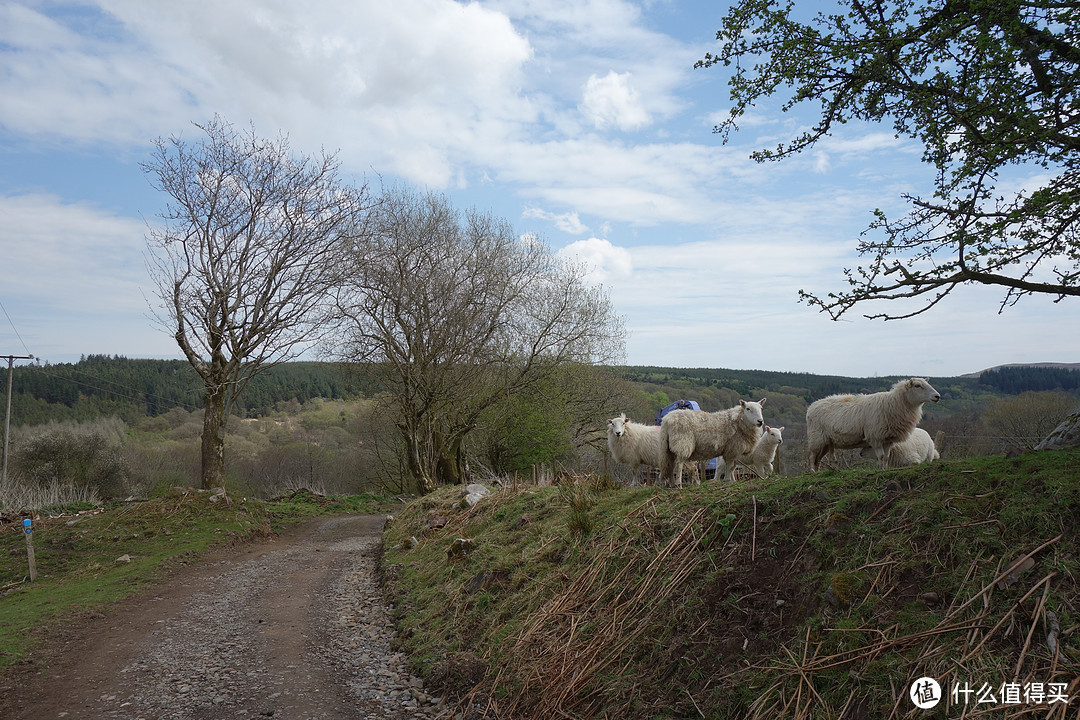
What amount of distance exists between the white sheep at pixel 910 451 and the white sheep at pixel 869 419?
0.24 m

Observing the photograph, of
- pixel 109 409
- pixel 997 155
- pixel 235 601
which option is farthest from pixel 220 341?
pixel 109 409

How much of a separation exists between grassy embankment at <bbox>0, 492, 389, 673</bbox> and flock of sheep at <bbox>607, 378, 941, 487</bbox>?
8.74m

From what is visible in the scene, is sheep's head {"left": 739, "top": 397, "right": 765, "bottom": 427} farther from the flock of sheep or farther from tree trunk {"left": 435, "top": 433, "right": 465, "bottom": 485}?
tree trunk {"left": 435, "top": 433, "right": 465, "bottom": 485}

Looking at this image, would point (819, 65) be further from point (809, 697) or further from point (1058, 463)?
point (809, 697)

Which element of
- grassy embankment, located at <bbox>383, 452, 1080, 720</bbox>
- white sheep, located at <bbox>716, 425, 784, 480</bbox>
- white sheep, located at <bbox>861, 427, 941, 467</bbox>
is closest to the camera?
grassy embankment, located at <bbox>383, 452, 1080, 720</bbox>

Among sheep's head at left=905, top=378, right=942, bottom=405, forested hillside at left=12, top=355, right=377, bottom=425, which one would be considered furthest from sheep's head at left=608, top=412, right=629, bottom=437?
forested hillside at left=12, top=355, right=377, bottom=425

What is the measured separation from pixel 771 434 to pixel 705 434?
7.54 ft

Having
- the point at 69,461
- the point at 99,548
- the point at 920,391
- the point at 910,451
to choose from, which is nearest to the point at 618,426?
the point at 910,451

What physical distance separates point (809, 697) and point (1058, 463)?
2401mm

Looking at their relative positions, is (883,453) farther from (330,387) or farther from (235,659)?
(330,387)

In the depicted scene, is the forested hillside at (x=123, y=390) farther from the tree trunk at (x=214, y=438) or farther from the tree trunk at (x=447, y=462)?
the tree trunk at (x=214, y=438)

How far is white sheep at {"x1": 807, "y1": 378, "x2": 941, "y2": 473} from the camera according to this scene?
930cm

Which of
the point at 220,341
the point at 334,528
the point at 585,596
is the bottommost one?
the point at 334,528

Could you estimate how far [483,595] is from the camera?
7008 mm
